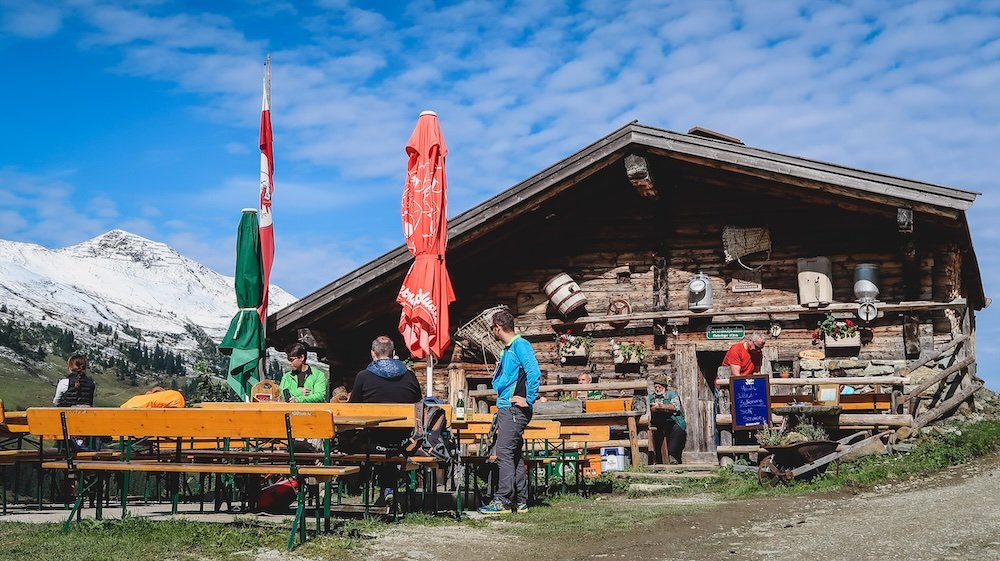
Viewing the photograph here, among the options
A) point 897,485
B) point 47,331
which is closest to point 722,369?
point 897,485

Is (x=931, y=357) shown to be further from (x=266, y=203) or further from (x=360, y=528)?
(x=266, y=203)

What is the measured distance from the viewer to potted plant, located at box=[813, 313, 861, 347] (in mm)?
13305

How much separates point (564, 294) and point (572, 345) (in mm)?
797

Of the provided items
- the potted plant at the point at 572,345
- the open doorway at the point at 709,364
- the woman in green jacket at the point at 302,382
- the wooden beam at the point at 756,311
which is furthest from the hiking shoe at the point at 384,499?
the open doorway at the point at 709,364

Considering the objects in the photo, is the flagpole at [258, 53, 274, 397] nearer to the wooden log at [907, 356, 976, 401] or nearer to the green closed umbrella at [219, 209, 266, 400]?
the green closed umbrella at [219, 209, 266, 400]

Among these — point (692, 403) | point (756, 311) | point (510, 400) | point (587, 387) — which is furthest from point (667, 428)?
point (510, 400)

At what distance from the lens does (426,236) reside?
11.4 meters

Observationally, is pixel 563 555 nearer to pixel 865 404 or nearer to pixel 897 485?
pixel 897 485

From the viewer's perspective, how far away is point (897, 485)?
29.4 feet

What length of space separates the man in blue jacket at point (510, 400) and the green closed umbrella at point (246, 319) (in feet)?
16.9

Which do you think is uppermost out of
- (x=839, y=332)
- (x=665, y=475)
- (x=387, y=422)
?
(x=839, y=332)

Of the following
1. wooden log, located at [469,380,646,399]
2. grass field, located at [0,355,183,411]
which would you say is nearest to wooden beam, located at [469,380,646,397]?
wooden log, located at [469,380,646,399]

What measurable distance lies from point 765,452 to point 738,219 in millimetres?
5275

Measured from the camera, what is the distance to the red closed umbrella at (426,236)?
11.3 metres
